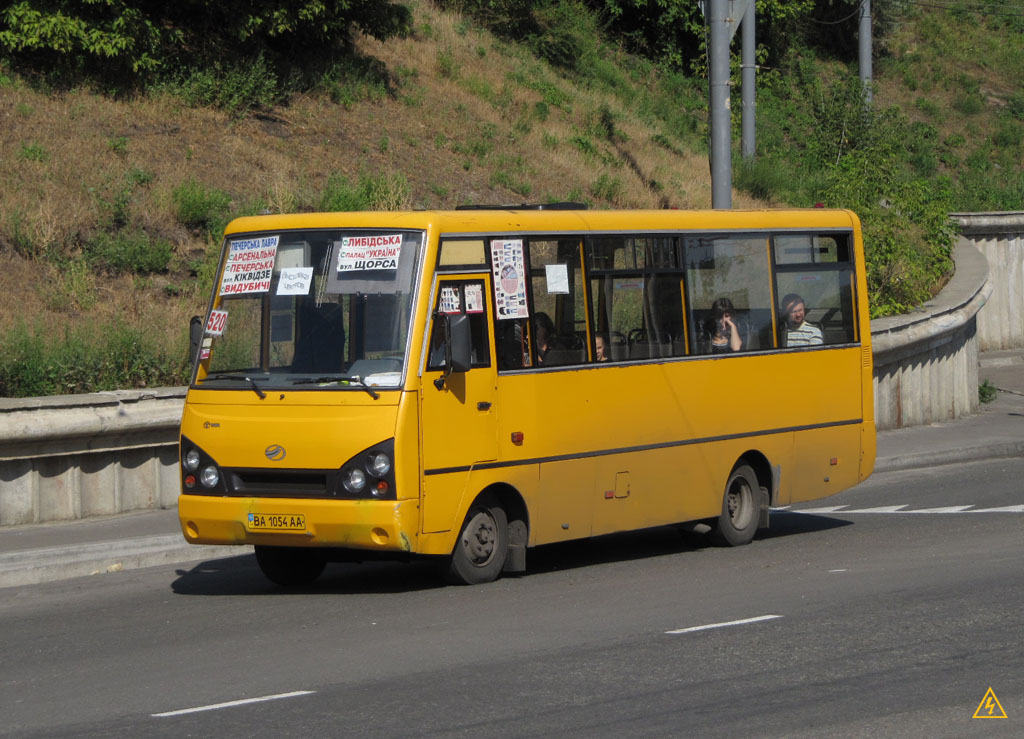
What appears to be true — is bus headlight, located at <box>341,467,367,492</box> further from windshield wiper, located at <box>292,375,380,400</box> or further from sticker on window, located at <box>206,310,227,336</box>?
sticker on window, located at <box>206,310,227,336</box>

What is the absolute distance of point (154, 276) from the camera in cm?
1897

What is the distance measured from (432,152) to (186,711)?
20.5 metres

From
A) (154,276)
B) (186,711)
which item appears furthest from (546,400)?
(154,276)

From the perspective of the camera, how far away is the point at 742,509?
1304cm

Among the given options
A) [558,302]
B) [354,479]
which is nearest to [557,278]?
[558,302]

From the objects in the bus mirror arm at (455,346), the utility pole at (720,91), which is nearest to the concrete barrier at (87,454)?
the bus mirror arm at (455,346)

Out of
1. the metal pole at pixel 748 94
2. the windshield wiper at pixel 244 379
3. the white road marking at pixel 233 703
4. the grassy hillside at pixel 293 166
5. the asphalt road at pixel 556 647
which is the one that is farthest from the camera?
the metal pole at pixel 748 94

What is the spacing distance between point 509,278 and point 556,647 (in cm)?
329

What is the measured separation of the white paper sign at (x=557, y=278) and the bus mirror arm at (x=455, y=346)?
3.96ft

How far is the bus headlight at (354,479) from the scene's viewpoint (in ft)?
32.0

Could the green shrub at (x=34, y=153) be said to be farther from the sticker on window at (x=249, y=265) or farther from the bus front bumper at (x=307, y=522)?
the bus front bumper at (x=307, y=522)

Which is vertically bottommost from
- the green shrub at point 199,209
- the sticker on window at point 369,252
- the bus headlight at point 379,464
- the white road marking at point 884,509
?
the white road marking at point 884,509

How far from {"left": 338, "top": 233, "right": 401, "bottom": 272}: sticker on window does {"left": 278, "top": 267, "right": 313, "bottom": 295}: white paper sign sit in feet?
0.87

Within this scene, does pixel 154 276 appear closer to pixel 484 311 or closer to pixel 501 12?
pixel 484 311
